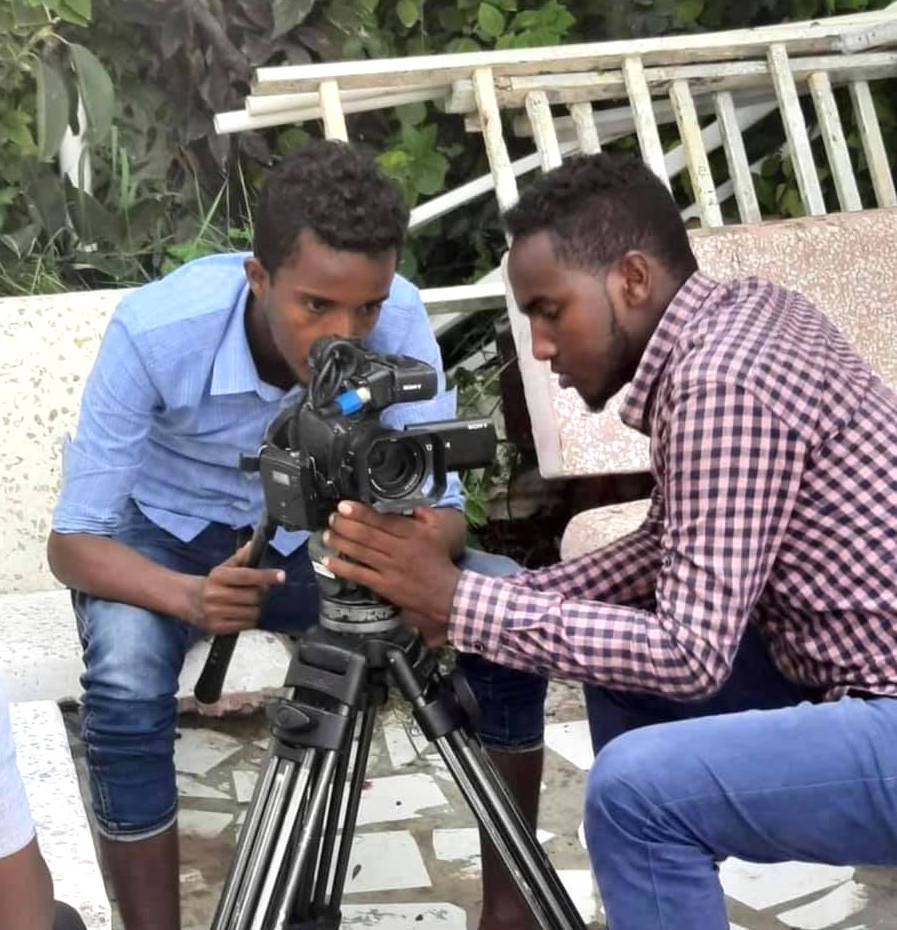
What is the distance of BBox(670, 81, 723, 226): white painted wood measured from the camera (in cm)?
412

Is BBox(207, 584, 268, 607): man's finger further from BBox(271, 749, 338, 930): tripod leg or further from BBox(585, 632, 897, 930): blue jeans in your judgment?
BBox(585, 632, 897, 930): blue jeans

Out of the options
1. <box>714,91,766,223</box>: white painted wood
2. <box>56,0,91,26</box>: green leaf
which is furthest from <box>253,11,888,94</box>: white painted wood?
<box>56,0,91,26</box>: green leaf

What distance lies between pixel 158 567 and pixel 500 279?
75.7 inches

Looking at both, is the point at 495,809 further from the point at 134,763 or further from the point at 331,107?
the point at 331,107

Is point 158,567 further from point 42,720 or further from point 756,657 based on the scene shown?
point 756,657

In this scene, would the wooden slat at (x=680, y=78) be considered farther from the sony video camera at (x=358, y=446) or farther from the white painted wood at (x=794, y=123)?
the sony video camera at (x=358, y=446)

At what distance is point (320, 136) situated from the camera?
4.42 meters

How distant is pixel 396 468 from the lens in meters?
2.03

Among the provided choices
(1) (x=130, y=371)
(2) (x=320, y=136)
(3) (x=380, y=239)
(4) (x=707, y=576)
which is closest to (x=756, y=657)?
(4) (x=707, y=576)

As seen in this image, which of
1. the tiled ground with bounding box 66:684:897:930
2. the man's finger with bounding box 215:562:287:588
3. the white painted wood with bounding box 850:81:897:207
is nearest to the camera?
the man's finger with bounding box 215:562:287:588

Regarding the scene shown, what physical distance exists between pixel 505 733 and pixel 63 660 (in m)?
0.99

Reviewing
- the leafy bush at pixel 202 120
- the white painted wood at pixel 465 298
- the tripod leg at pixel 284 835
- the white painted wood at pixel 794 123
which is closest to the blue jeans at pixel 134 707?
the tripod leg at pixel 284 835

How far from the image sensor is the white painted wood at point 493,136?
399 centimetres

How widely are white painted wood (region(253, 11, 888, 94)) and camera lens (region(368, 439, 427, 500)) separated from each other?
2127 millimetres
